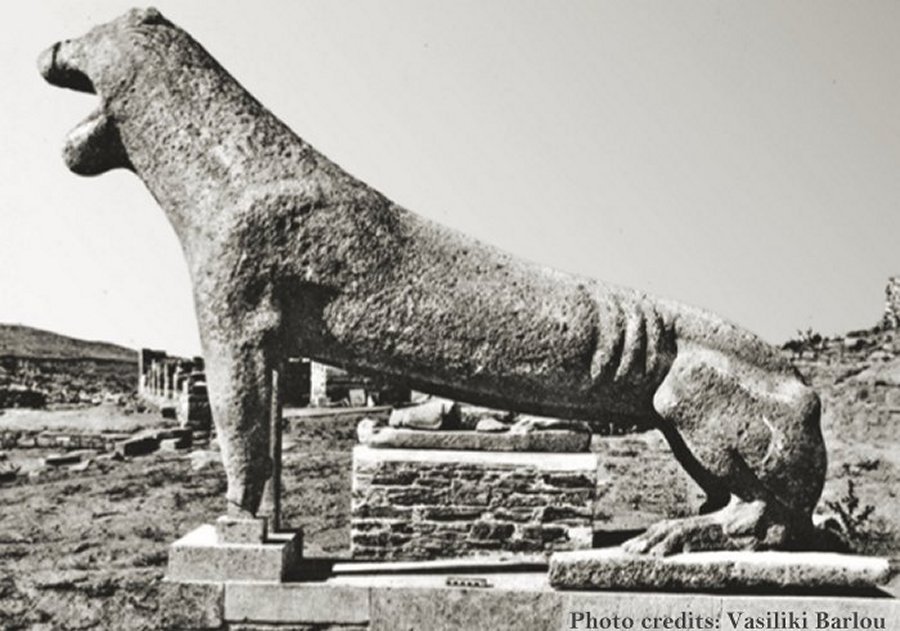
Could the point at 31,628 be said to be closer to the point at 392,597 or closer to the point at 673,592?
the point at 392,597

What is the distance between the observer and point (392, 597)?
14.9 feet

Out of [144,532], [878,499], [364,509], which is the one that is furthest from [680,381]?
[878,499]

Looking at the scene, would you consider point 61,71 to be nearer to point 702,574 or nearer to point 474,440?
point 702,574

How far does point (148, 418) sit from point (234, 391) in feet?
68.1

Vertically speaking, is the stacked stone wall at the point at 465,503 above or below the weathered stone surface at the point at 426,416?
below

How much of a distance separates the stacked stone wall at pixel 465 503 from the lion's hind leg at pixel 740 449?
148 inches

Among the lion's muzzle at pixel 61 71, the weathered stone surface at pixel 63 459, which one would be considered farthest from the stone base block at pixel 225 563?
the weathered stone surface at pixel 63 459

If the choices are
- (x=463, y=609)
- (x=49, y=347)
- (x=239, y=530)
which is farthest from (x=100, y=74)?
(x=49, y=347)

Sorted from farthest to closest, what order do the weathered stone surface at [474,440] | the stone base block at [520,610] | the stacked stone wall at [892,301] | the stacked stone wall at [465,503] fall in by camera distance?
the stacked stone wall at [892,301] → the weathered stone surface at [474,440] → the stacked stone wall at [465,503] → the stone base block at [520,610]

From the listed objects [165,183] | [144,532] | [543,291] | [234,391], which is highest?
[165,183]

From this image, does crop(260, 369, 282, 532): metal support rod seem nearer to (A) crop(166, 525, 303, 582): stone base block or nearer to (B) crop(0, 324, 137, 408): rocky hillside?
(A) crop(166, 525, 303, 582): stone base block

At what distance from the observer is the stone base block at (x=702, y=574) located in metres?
4.64

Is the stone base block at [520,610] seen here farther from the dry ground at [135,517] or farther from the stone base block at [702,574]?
the dry ground at [135,517]

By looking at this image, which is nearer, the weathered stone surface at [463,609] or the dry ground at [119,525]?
the weathered stone surface at [463,609]
